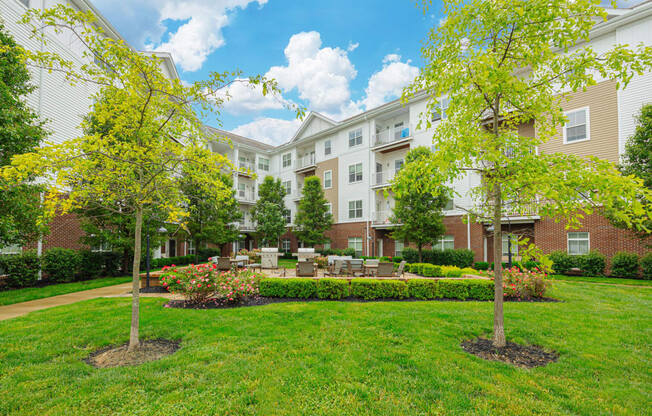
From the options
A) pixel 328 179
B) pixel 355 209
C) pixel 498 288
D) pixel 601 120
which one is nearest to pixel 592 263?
pixel 601 120

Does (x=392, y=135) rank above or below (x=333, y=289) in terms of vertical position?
above

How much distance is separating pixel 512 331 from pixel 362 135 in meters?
20.4

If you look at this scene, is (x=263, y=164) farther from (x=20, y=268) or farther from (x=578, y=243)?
(x=578, y=243)

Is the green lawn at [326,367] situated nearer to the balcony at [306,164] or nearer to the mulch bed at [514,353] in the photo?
the mulch bed at [514,353]

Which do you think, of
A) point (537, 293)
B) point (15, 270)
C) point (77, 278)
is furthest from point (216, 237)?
point (537, 293)

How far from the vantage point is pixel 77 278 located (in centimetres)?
1287

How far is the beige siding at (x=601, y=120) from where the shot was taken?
13547 millimetres

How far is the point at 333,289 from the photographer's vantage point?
8.41 meters

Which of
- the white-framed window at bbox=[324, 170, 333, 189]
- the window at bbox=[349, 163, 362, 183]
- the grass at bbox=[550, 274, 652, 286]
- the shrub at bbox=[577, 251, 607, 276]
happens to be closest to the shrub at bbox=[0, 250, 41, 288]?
the white-framed window at bbox=[324, 170, 333, 189]

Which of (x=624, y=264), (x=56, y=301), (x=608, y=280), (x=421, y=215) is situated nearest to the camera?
(x=56, y=301)

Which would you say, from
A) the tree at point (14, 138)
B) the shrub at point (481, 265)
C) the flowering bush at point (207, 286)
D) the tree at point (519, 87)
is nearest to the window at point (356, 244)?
the shrub at point (481, 265)

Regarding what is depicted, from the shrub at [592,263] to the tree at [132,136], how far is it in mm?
17201

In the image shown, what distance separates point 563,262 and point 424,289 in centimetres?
1086

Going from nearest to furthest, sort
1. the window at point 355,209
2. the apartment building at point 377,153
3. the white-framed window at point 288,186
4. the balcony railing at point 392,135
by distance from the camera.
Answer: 1. the apartment building at point 377,153
2. the balcony railing at point 392,135
3. the window at point 355,209
4. the white-framed window at point 288,186
